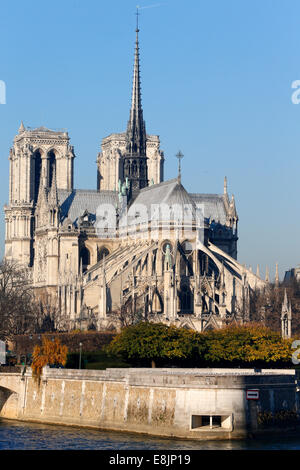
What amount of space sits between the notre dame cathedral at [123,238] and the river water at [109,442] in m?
47.4

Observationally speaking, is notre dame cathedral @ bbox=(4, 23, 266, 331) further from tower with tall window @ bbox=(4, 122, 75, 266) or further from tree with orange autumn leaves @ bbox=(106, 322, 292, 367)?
tree with orange autumn leaves @ bbox=(106, 322, 292, 367)

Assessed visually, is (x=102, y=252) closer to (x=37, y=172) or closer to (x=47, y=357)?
(x=37, y=172)

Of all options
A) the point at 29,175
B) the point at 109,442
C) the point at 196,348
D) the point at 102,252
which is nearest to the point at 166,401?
the point at 109,442

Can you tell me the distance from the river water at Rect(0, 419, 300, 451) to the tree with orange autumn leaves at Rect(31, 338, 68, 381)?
26.9ft

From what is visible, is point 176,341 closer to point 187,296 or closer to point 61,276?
point 187,296

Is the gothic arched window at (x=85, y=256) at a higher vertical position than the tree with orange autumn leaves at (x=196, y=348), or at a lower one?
higher

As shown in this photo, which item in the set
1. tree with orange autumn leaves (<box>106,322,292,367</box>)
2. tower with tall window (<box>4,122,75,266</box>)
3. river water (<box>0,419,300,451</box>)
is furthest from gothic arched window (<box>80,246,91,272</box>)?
river water (<box>0,419,300,451</box>)

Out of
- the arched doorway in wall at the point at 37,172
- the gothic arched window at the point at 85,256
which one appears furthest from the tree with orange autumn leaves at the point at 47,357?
the arched doorway in wall at the point at 37,172

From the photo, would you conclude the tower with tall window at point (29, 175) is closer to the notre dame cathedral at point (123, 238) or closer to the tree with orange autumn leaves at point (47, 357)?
the notre dame cathedral at point (123, 238)

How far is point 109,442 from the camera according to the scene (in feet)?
218

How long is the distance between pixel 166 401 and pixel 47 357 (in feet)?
51.5

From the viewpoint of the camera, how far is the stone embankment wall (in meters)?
67.5

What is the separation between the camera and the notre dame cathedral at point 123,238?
12475cm

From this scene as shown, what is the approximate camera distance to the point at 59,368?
79312mm
